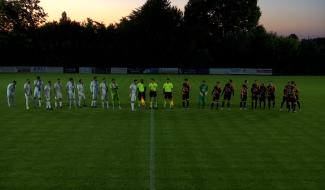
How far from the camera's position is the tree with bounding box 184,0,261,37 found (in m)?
118

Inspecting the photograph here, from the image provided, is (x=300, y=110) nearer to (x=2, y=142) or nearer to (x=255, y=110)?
(x=255, y=110)

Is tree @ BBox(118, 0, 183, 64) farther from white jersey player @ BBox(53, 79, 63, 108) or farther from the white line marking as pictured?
the white line marking

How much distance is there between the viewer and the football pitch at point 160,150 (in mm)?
16562

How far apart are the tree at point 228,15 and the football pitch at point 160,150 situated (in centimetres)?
8571

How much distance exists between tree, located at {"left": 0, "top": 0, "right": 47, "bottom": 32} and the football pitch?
75.6 metres

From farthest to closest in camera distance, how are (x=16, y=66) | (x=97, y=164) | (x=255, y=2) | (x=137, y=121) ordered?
(x=255, y=2) → (x=16, y=66) → (x=137, y=121) → (x=97, y=164)

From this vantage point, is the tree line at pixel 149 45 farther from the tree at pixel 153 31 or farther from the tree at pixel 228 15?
the tree at pixel 228 15

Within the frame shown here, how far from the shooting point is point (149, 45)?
10300cm

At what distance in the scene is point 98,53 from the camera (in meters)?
103

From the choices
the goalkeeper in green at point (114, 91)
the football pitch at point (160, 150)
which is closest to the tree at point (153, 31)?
the goalkeeper in green at point (114, 91)

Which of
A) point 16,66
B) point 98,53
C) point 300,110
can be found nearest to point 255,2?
point 98,53

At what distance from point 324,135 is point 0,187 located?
15280 millimetres

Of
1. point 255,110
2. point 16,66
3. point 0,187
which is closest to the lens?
point 0,187

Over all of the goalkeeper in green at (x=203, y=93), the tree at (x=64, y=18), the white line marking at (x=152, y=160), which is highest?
the tree at (x=64, y=18)
